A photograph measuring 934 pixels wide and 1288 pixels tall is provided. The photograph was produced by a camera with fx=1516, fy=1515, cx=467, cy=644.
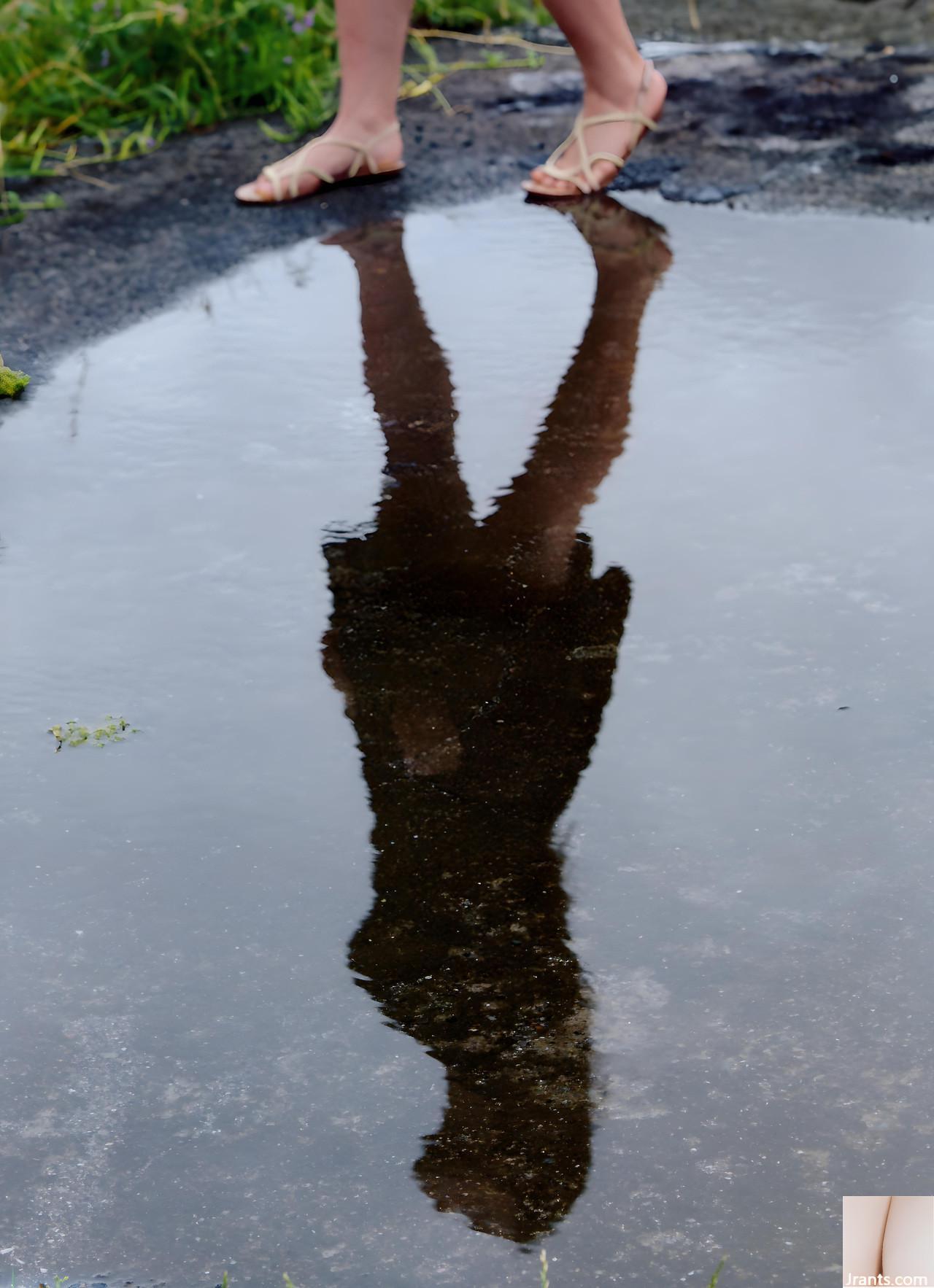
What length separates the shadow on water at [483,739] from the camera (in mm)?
1382

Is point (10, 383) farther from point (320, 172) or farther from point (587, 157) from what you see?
point (587, 157)

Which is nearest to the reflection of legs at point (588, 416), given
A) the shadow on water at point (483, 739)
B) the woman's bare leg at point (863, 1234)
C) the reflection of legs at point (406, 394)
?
the shadow on water at point (483, 739)

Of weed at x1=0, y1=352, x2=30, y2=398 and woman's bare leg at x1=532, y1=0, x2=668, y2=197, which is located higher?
woman's bare leg at x1=532, y1=0, x2=668, y2=197

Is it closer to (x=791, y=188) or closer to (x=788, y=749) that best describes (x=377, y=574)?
(x=788, y=749)

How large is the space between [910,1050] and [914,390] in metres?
1.45

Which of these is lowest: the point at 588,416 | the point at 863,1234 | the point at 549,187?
the point at 863,1234

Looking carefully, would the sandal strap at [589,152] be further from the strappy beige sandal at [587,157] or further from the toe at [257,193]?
the toe at [257,193]

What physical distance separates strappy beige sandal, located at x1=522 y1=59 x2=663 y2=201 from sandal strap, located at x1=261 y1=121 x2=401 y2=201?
1.29ft

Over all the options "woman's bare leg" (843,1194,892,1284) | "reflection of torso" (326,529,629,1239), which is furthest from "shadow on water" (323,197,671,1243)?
"woman's bare leg" (843,1194,892,1284)

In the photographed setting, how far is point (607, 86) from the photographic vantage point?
→ 357 cm

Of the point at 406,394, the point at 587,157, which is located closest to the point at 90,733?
the point at 406,394

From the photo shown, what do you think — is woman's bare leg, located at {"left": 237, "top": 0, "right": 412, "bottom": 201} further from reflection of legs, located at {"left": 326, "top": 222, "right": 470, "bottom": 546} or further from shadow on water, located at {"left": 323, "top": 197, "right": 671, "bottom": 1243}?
shadow on water, located at {"left": 323, "top": 197, "right": 671, "bottom": 1243}

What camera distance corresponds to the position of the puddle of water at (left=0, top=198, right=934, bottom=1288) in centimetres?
131

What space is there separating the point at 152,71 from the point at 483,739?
10.5ft
